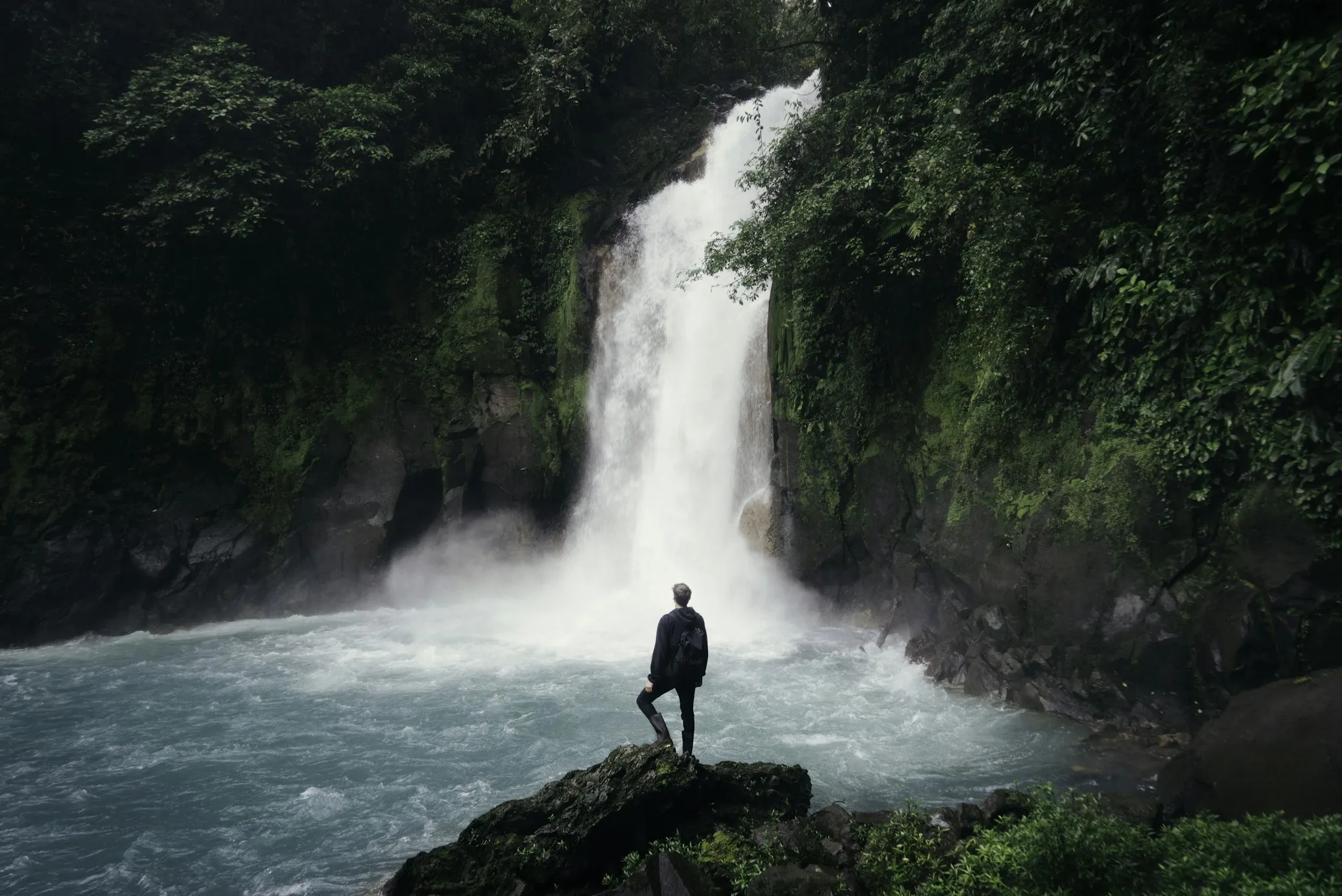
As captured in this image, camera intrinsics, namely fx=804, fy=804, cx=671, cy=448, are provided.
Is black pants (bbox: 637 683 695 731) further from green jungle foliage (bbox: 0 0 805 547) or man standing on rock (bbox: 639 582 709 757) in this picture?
green jungle foliage (bbox: 0 0 805 547)

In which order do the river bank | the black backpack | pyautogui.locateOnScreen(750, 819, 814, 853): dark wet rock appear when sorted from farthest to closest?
the black backpack → pyautogui.locateOnScreen(750, 819, 814, 853): dark wet rock → the river bank

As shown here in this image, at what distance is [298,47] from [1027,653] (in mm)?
17525

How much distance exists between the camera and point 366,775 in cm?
800

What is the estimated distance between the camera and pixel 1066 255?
873cm

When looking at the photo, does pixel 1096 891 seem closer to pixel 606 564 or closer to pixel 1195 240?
pixel 1195 240

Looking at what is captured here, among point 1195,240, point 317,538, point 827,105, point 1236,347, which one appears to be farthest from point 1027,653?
point 317,538

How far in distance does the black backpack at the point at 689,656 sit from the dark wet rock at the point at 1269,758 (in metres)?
3.94

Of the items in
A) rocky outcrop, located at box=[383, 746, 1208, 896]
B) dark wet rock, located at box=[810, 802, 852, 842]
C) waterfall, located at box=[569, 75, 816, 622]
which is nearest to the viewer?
rocky outcrop, located at box=[383, 746, 1208, 896]

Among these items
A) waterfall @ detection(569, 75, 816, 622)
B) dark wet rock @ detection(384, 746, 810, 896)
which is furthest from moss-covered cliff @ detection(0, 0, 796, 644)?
dark wet rock @ detection(384, 746, 810, 896)

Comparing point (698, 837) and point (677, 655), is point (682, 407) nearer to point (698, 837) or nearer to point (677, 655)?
point (677, 655)

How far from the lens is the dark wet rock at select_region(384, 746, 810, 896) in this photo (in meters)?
5.48

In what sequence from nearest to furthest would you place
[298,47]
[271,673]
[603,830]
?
[603,830] < [271,673] < [298,47]

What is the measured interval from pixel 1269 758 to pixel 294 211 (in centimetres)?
1677

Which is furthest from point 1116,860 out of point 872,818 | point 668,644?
point 668,644
